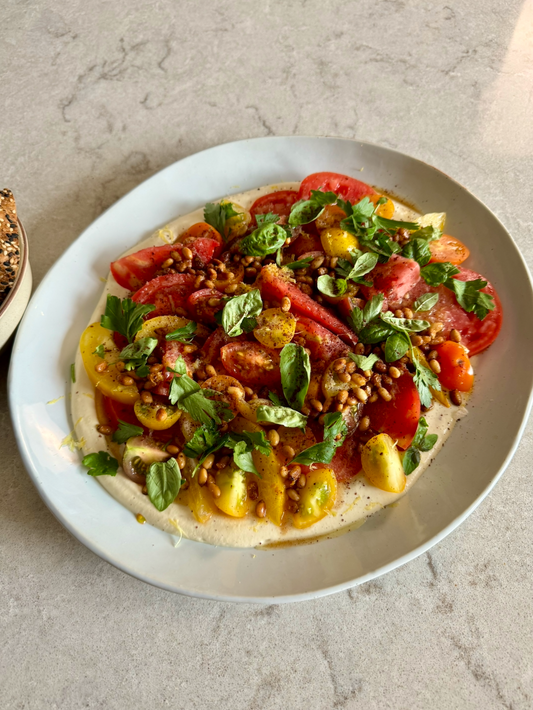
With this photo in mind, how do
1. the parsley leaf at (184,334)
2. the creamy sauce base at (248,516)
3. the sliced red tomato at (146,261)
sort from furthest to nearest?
the sliced red tomato at (146,261) → the parsley leaf at (184,334) → the creamy sauce base at (248,516)

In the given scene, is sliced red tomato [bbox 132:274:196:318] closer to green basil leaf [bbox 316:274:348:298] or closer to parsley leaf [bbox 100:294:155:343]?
parsley leaf [bbox 100:294:155:343]

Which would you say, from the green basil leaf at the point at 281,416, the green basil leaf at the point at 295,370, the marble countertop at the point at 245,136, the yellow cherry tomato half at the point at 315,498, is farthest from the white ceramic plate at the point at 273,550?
the green basil leaf at the point at 295,370

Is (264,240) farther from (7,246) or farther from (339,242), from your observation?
(7,246)

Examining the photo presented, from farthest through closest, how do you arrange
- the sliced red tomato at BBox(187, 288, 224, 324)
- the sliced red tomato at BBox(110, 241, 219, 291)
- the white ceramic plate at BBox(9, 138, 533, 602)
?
the sliced red tomato at BBox(110, 241, 219, 291)
the sliced red tomato at BBox(187, 288, 224, 324)
the white ceramic plate at BBox(9, 138, 533, 602)

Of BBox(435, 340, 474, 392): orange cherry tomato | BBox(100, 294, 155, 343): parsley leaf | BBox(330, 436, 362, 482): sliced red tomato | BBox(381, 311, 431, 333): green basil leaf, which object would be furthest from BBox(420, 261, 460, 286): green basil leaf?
BBox(100, 294, 155, 343): parsley leaf

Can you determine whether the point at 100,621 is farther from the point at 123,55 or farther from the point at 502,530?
the point at 123,55

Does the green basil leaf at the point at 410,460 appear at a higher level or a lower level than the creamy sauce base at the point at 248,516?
higher

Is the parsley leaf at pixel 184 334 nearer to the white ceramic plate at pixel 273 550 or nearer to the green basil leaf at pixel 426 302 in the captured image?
the white ceramic plate at pixel 273 550
